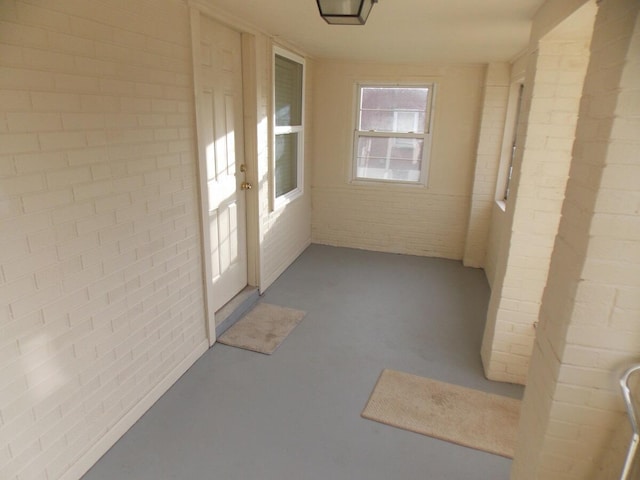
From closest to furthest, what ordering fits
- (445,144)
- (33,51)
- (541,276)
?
(33,51)
(541,276)
(445,144)

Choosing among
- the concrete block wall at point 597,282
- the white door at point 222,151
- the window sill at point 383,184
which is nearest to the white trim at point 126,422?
the white door at point 222,151

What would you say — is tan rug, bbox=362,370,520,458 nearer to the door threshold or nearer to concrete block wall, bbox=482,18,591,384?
concrete block wall, bbox=482,18,591,384

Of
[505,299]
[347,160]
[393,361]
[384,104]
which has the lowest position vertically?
[393,361]

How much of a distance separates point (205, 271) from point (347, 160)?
9.40 ft

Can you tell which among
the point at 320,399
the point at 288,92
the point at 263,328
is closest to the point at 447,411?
the point at 320,399

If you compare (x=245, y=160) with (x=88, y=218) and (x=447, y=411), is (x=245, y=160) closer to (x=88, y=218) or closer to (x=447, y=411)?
(x=88, y=218)

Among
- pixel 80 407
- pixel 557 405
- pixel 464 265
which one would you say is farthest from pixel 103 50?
pixel 464 265

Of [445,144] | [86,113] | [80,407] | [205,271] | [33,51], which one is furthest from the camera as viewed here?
[445,144]

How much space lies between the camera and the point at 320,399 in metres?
2.58

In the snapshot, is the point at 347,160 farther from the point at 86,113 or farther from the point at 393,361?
the point at 86,113

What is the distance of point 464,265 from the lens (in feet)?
16.4

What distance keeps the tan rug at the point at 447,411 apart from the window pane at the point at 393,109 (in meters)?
3.19

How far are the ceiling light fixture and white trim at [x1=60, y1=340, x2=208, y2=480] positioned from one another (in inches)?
88.9

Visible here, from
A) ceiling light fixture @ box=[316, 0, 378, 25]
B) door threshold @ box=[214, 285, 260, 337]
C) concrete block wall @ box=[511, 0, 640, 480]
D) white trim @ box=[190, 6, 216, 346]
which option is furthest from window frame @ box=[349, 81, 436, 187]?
concrete block wall @ box=[511, 0, 640, 480]
